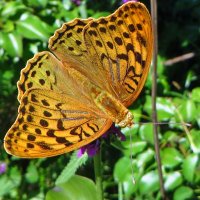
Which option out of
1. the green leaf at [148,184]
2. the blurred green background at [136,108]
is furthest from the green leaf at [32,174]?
the green leaf at [148,184]

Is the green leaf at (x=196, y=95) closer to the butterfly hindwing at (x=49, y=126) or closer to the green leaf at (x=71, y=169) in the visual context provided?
the green leaf at (x=71, y=169)

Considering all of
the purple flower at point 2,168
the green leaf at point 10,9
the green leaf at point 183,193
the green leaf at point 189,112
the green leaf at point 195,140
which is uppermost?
the green leaf at point 10,9

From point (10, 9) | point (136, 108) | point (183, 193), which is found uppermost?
point (10, 9)

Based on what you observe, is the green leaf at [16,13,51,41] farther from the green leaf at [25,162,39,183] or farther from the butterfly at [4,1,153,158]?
the butterfly at [4,1,153,158]

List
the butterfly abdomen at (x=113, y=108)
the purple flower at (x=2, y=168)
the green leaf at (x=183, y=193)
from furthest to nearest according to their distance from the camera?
the purple flower at (x=2, y=168)
the green leaf at (x=183, y=193)
the butterfly abdomen at (x=113, y=108)

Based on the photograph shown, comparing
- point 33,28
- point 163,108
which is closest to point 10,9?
point 33,28

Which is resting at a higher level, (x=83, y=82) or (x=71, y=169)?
(x=83, y=82)

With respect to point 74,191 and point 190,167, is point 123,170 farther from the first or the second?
point 74,191

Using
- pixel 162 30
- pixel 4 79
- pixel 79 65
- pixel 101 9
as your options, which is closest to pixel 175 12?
pixel 162 30
